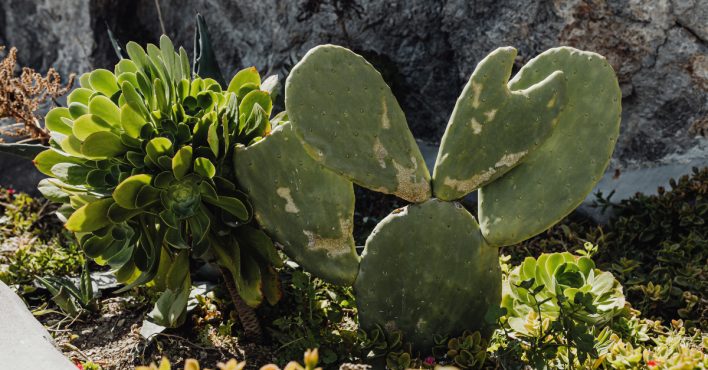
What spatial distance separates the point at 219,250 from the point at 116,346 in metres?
0.63

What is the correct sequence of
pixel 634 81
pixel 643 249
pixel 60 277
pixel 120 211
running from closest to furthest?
pixel 120 211 < pixel 60 277 < pixel 643 249 < pixel 634 81

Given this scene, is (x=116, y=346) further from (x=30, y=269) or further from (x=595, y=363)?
(x=595, y=363)

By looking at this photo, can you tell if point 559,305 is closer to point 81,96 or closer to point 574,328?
point 574,328

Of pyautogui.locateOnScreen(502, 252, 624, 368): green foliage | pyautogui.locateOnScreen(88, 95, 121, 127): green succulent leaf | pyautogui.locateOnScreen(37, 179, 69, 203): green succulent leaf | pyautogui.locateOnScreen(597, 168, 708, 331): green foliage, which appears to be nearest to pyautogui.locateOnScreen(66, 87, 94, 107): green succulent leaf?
pyautogui.locateOnScreen(88, 95, 121, 127): green succulent leaf

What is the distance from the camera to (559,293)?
2.36 m

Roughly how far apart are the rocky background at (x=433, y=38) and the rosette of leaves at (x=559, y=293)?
4.48 feet

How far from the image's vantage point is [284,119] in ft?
8.23

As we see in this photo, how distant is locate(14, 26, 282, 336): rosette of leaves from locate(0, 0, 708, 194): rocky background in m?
1.57

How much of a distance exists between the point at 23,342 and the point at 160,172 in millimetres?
602

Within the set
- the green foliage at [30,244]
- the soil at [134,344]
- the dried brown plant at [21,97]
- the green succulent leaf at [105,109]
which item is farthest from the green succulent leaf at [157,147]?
the dried brown plant at [21,97]

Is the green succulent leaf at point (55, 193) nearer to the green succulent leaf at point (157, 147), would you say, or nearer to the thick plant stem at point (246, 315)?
the green succulent leaf at point (157, 147)

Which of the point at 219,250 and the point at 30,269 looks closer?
the point at 219,250

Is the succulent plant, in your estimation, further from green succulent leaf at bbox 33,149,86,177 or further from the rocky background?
the rocky background

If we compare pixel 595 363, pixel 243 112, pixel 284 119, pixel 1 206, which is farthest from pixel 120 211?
pixel 1 206
